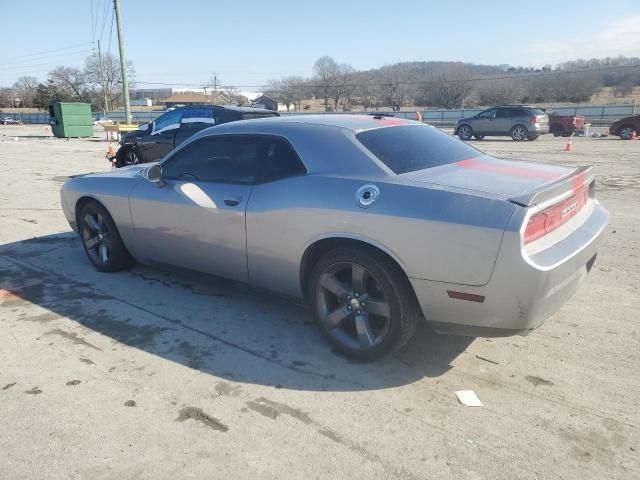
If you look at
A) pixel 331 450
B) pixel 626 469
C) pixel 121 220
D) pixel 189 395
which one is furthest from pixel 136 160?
pixel 626 469

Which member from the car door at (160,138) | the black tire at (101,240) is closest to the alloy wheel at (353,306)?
the black tire at (101,240)

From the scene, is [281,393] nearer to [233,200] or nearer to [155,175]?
[233,200]

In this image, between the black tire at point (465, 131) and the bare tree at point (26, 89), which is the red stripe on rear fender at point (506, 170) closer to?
the black tire at point (465, 131)

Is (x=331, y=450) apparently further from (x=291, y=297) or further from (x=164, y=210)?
(x=164, y=210)

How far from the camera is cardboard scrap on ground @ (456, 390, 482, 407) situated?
285 centimetres

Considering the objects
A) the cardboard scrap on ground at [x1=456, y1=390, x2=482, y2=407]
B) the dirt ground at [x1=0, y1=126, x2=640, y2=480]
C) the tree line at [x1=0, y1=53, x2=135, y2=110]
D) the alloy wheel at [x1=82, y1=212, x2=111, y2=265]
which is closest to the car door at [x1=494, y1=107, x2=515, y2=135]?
the dirt ground at [x1=0, y1=126, x2=640, y2=480]

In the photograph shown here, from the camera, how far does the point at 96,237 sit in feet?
17.0

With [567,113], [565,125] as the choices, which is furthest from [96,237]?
[567,113]

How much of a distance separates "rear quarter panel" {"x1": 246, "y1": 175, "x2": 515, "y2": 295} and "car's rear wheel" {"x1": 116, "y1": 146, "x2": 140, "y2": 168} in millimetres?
9369

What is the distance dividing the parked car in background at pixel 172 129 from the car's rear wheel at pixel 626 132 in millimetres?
20580

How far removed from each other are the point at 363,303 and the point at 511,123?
23.5 metres

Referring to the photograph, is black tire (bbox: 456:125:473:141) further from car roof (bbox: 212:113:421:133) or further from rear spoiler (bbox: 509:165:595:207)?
rear spoiler (bbox: 509:165:595:207)

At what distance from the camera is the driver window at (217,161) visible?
384 centimetres

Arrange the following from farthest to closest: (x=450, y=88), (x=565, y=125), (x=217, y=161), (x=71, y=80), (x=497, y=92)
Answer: (x=71, y=80) → (x=450, y=88) → (x=497, y=92) → (x=565, y=125) → (x=217, y=161)
